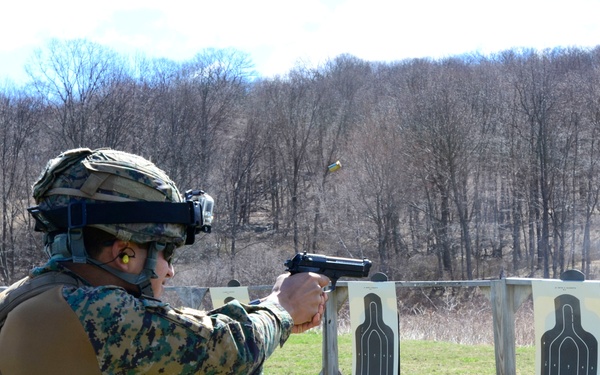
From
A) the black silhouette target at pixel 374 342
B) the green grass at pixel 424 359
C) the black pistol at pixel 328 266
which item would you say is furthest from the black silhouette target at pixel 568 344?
the black pistol at pixel 328 266

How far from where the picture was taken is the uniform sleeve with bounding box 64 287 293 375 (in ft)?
6.81

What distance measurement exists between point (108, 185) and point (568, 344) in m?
5.06

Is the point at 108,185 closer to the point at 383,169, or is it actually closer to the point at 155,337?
the point at 155,337

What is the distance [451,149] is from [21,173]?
76.2 feet

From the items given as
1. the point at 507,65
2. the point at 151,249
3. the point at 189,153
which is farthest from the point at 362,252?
the point at 151,249

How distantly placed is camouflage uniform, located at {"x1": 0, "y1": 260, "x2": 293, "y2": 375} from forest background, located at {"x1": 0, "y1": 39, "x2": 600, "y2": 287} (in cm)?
3142

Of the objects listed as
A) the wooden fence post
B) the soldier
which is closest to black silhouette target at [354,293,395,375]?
the wooden fence post

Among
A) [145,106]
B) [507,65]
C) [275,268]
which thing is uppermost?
[507,65]

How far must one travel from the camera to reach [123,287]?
228 cm

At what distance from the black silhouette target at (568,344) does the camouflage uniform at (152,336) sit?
4.66m

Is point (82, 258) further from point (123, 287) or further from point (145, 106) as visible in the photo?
point (145, 106)

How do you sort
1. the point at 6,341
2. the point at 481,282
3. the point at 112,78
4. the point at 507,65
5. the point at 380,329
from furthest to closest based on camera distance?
the point at 507,65
the point at 112,78
the point at 380,329
the point at 481,282
the point at 6,341

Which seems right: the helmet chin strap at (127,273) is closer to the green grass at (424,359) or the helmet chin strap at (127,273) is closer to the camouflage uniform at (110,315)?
the camouflage uniform at (110,315)

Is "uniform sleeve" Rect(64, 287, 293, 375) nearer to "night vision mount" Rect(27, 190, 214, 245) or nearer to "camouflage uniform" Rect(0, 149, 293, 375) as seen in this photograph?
"camouflage uniform" Rect(0, 149, 293, 375)
